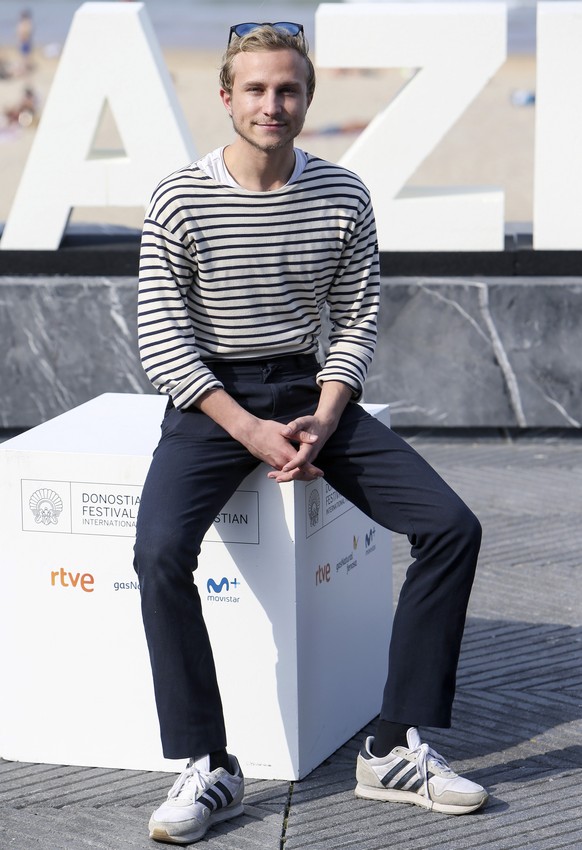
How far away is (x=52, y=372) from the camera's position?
686 centimetres

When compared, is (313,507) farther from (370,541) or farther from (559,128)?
(559,128)

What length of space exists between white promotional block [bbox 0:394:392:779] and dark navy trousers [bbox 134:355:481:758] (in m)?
0.15

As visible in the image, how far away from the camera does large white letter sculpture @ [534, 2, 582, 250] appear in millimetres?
6492

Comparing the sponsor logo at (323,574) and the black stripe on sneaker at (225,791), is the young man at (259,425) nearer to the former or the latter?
the black stripe on sneaker at (225,791)

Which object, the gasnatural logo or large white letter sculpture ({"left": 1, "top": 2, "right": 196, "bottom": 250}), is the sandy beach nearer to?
large white letter sculpture ({"left": 1, "top": 2, "right": 196, "bottom": 250})

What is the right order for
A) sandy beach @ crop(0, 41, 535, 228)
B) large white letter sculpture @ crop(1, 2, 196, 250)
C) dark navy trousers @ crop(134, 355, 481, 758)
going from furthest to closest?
sandy beach @ crop(0, 41, 535, 228), large white letter sculpture @ crop(1, 2, 196, 250), dark navy trousers @ crop(134, 355, 481, 758)

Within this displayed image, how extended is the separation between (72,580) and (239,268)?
0.96m

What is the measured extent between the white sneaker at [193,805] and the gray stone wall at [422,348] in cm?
349

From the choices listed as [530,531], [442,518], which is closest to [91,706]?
[442,518]

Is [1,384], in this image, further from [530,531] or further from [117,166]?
[530,531]

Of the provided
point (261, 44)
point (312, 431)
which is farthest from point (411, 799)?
point (261, 44)

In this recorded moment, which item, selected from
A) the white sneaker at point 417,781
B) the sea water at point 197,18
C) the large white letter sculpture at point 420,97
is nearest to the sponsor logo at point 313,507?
the white sneaker at point 417,781

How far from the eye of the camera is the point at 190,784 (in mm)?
3414

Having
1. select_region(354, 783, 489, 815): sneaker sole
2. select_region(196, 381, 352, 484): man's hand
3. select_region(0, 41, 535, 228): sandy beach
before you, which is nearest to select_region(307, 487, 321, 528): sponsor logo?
select_region(196, 381, 352, 484): man's hand
